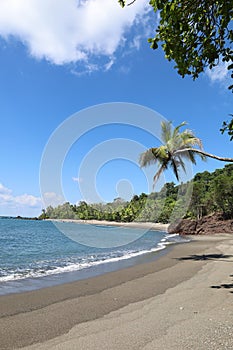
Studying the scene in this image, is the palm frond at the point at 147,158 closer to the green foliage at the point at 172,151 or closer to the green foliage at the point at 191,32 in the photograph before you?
the green foliage at the point at 172,151

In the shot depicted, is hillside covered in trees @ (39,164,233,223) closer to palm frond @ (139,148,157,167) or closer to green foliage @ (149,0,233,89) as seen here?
palm frond @ (139,148,157,167)

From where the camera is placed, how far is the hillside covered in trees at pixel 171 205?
56719 mm

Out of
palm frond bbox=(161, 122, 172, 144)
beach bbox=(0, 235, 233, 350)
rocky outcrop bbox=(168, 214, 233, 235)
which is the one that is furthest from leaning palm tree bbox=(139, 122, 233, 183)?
rocky outcrop bbox=(168, 214, 233, 235)

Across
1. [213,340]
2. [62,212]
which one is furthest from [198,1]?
[62,212]

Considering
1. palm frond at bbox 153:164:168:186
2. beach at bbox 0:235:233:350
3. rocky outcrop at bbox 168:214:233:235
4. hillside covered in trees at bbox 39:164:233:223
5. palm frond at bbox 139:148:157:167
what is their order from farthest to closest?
1. hillside covered in trees at bbox 39:164:233:223
2. rocky outcrop at bbox 168:214:233:235
3. palm frond at bbox 139:148:157:167
4. palm frond at bbox 153:164:168:186
5. beach at bbox 0:235:233:350

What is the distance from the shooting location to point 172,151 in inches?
646

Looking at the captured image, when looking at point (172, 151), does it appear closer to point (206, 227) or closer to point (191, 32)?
point (191, 32)

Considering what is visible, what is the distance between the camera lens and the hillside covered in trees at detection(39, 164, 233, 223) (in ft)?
186

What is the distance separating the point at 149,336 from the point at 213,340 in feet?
3.16

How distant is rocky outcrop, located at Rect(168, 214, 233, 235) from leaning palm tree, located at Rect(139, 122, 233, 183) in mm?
32914

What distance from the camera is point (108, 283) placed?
9.40m

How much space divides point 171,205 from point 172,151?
77425 mm

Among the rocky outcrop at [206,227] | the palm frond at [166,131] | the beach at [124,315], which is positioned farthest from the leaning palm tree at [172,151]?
the rocky outcrop at [206,227]

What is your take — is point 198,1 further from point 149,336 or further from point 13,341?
point 13,341
